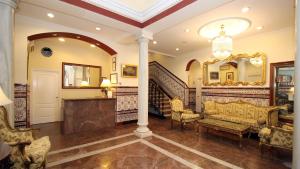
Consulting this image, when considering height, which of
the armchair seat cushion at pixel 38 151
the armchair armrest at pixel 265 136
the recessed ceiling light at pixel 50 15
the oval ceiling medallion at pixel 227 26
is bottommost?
the armchair armrest at pixel 265 136

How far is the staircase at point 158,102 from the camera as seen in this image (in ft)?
23.1

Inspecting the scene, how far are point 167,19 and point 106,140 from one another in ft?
11.5

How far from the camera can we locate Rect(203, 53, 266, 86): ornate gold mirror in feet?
16.1

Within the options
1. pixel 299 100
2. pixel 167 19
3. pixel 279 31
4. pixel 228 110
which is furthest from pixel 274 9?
pixel 228 110

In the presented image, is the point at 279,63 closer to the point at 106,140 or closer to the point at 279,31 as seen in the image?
the point at 279,31

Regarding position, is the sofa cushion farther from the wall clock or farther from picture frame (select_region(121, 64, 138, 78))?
the wall clock

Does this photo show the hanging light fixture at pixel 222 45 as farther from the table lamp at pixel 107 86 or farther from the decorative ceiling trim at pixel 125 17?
the table lamp at pixel 107 86

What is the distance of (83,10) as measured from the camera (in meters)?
3.31

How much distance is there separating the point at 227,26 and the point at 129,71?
3.59m

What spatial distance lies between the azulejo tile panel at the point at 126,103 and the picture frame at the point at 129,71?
0.48 metres

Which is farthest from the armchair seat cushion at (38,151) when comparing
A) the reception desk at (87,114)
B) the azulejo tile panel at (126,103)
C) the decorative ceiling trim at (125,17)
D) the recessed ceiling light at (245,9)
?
the recessed ceiling light at (245,9)

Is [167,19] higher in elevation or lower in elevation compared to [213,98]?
higher

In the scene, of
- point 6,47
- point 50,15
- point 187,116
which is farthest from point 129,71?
point 6,47

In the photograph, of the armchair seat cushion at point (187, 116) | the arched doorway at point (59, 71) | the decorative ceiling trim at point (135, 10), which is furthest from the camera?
the arched doorway at point (59, 71)
